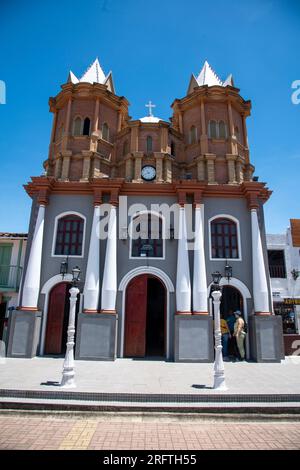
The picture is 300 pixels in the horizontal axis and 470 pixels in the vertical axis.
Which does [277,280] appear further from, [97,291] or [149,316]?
[97,291]

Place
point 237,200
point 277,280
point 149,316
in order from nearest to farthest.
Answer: point 237,200
point 149,316
point 277,280

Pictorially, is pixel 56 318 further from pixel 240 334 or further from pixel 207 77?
pixel 207 77

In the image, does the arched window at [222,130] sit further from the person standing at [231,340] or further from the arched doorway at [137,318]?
the person standing at [231,340]

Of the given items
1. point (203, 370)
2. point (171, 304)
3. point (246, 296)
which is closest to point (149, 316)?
point (171, 304)

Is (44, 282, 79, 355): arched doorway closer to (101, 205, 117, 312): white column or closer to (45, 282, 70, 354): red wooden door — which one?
(45, 282, 70, 354): red wooden door

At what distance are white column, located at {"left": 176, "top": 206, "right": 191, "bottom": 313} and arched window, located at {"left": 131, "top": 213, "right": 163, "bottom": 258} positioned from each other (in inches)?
42.4

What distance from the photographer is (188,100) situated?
18.5m

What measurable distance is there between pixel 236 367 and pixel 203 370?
1.55 metres

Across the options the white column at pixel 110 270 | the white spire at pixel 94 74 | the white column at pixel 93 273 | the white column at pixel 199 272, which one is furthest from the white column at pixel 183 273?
the white spire at pixel 94 74

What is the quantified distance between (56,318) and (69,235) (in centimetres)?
409

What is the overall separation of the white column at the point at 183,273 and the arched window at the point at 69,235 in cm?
498

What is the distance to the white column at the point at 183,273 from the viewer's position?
519 inches

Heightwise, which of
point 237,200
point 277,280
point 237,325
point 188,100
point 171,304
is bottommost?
point 237,325

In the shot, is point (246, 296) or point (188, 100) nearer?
point (246, 296)
